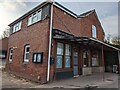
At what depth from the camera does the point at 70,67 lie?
12.3 meters

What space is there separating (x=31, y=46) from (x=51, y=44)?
2615 mm

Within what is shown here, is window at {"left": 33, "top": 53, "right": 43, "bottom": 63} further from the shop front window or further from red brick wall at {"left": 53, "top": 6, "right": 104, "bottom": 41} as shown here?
the shop front window

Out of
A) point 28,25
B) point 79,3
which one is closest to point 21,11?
point 28,25

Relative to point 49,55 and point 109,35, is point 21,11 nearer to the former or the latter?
point 49,55

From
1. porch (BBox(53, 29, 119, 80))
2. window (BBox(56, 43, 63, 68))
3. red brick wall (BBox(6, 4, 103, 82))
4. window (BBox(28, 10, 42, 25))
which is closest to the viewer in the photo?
red brick wall (BBox(6, 4, 103, 82))

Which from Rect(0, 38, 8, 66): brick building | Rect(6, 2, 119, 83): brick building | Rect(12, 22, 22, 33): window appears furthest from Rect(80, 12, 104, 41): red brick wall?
Rect(0, 38, 8, 66): brick building

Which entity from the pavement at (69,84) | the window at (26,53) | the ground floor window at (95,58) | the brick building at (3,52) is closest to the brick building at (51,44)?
the window at (26,53)

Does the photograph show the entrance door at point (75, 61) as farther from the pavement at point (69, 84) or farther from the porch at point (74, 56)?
the pavement at point (69, 84)

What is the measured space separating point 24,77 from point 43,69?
3.17m

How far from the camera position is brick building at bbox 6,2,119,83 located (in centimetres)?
1029

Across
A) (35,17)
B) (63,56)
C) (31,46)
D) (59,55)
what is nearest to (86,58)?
(63,56)

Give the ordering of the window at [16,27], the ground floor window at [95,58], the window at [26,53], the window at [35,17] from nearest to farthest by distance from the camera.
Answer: the window at [35,17] < the window at [26,53] < the window at [16,27] < the ground floor window at [95,58]

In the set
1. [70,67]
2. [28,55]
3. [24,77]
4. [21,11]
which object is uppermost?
[21,11]

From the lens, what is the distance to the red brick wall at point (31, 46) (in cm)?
1029
